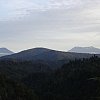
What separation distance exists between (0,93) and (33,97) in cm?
1879

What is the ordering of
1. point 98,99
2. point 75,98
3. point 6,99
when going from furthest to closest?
point 75,98 → point 6,99 → point 98,99

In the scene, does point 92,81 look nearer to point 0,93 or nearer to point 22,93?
point 22,93

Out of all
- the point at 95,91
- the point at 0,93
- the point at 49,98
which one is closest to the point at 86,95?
the point at 95,91

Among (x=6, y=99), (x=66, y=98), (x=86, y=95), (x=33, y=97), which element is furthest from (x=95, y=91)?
Result: (x=6, y=99)

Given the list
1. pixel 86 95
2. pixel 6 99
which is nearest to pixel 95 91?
pixel 86 95

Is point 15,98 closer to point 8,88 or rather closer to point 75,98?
point 8,88

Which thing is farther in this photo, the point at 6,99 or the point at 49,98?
the point at 49,98

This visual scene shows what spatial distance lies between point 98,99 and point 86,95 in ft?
87.3

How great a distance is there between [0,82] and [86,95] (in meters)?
53.4

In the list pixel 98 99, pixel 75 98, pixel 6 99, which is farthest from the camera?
pixel 75 98

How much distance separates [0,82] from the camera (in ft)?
645

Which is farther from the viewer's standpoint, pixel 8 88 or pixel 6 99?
pixel 8 88

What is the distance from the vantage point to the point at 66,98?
196625mm

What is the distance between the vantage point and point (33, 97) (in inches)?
7111
